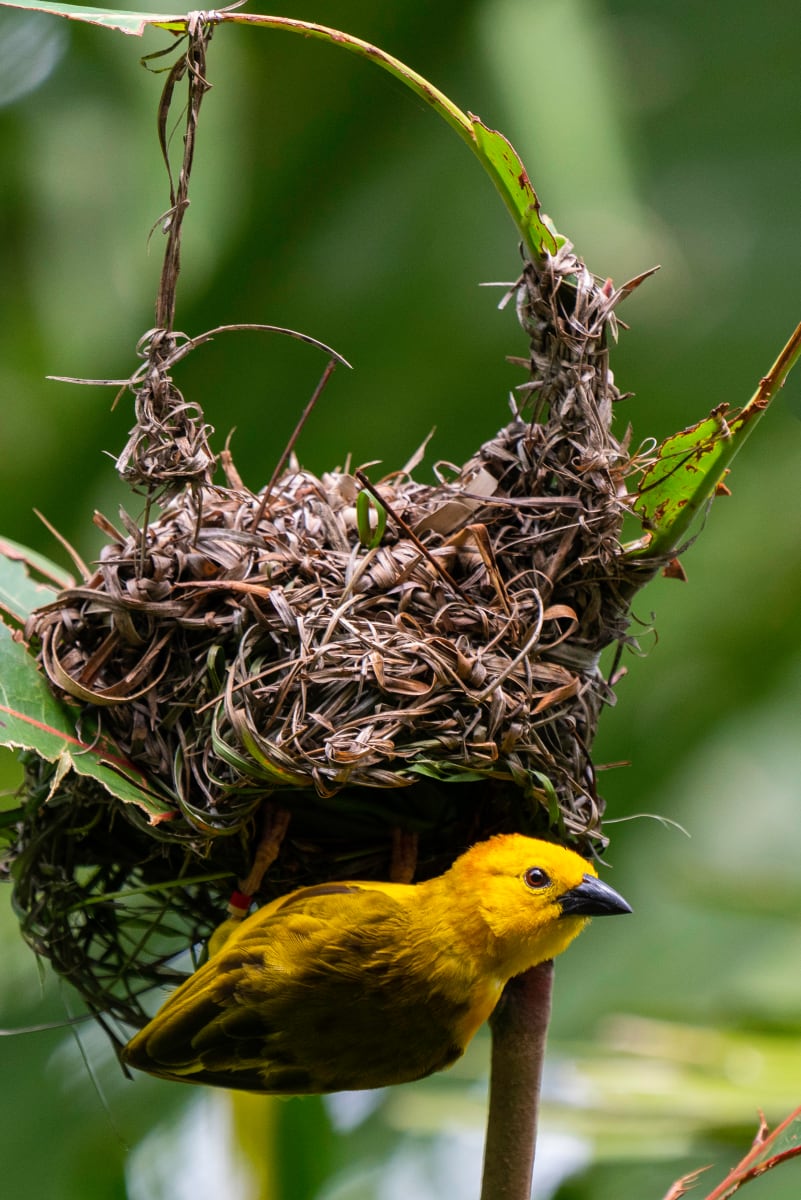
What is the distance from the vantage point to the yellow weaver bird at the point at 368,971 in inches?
94.0

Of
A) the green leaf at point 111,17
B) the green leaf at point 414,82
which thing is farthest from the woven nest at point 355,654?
the green leaf at point 111,17

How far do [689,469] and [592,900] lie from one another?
0.88m

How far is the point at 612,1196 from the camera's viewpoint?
4.44 meters

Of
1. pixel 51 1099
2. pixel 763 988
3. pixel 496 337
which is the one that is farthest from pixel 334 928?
pixel 496 337

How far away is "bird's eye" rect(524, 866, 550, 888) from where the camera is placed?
2.37 meters

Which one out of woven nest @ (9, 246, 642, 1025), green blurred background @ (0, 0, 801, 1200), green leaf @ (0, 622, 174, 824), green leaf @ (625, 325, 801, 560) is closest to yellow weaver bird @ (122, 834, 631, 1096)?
woven nest @ (9, 246, 642, 1025)

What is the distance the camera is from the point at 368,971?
2.43 meters

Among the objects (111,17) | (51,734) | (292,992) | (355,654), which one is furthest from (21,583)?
(111,17)

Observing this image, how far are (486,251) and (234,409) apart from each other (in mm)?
1286

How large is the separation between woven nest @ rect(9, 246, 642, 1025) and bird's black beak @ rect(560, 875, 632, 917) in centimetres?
11

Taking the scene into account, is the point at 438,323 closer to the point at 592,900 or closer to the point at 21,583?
the point at 21,583

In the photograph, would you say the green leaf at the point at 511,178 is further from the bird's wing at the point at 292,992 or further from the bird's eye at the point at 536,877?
the bird's wing at the point at 292,992

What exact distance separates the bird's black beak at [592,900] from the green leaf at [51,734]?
2.66ft

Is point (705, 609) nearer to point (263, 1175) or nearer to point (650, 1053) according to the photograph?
point (650, 1053)
